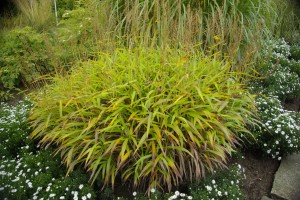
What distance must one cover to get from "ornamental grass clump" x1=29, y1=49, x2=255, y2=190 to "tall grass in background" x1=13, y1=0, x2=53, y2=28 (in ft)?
9.31

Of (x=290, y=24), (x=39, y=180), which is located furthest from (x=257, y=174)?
(x=290, y=24)

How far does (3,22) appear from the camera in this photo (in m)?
4.80

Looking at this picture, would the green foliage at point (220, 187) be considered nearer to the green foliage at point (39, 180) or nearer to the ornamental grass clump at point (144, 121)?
the ornamental grass clump at point (144, 121)

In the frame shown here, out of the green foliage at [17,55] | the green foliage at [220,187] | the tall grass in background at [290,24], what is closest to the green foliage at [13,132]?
the green foliage at [17,55]

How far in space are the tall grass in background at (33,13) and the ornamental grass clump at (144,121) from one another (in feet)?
9.31

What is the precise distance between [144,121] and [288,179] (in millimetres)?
1340

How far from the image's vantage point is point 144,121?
224cm

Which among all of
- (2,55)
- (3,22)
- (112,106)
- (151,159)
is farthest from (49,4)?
(151,159)

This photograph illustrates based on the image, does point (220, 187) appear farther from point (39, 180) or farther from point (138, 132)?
point (39, 180)

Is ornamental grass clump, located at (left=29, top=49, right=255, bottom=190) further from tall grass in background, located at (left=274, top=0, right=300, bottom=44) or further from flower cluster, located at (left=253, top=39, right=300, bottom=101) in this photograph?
tall grass in background, located at (left=274, top=0, right=300, bottom=44)

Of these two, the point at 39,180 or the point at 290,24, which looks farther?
the point at 290,24

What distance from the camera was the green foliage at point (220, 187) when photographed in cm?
230

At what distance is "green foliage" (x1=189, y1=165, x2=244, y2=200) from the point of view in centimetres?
230

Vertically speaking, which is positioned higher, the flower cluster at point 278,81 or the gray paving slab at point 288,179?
the flower cluster at point 278,81
